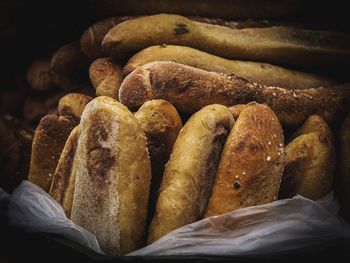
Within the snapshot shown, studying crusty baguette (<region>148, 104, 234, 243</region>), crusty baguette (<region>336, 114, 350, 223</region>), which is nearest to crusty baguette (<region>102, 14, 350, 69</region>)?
crusty baguette (<region>336, 114, 350, 223</region>)

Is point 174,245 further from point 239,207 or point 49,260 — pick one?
point 49,260

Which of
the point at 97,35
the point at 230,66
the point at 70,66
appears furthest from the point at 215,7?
the point at 70,66

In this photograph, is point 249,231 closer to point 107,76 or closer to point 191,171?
point 191,171

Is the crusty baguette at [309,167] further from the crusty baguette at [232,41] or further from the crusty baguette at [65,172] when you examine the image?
the crusty baguette at [65,172]

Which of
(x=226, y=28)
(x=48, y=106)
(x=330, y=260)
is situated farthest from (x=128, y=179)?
(x=48, y=106)

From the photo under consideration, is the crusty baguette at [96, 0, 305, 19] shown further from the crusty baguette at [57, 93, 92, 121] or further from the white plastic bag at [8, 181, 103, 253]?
the white plastic bag at [8, 181, 103, 253]

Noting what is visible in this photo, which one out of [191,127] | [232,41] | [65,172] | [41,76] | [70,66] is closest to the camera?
[191,127]
